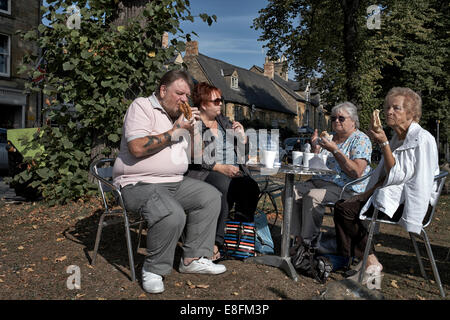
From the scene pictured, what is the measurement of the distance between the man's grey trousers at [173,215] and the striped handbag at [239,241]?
42 cm

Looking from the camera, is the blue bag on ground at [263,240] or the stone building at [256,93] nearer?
the blue bag on ground at [263,240]

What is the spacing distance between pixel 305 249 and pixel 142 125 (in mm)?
1825

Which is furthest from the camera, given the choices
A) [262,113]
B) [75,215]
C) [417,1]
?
[262,113]

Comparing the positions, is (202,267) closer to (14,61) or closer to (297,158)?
(297,158)

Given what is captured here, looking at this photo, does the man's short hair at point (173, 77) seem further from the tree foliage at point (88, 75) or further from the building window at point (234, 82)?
the building window at point (234, 82)

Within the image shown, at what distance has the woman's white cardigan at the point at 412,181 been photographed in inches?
124

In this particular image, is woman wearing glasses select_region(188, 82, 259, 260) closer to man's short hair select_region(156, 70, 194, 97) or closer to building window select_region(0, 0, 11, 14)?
man's short hair select_region(156, 70, 194, 97)

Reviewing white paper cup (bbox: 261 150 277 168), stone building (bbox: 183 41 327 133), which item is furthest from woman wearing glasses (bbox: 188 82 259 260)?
stone building (bbox: 183 41 327 133)

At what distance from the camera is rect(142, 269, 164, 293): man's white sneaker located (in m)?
3.12

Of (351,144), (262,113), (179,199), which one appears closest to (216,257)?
(179,199)

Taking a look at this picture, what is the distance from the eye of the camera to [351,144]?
4.04 metres

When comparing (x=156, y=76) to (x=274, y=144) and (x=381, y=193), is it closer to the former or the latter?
(x=274, y=144)

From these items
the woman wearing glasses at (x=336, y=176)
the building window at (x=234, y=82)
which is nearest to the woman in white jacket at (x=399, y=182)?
the woman wearing glasses at (x=336, y=176)

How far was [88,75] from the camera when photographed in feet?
19.1
